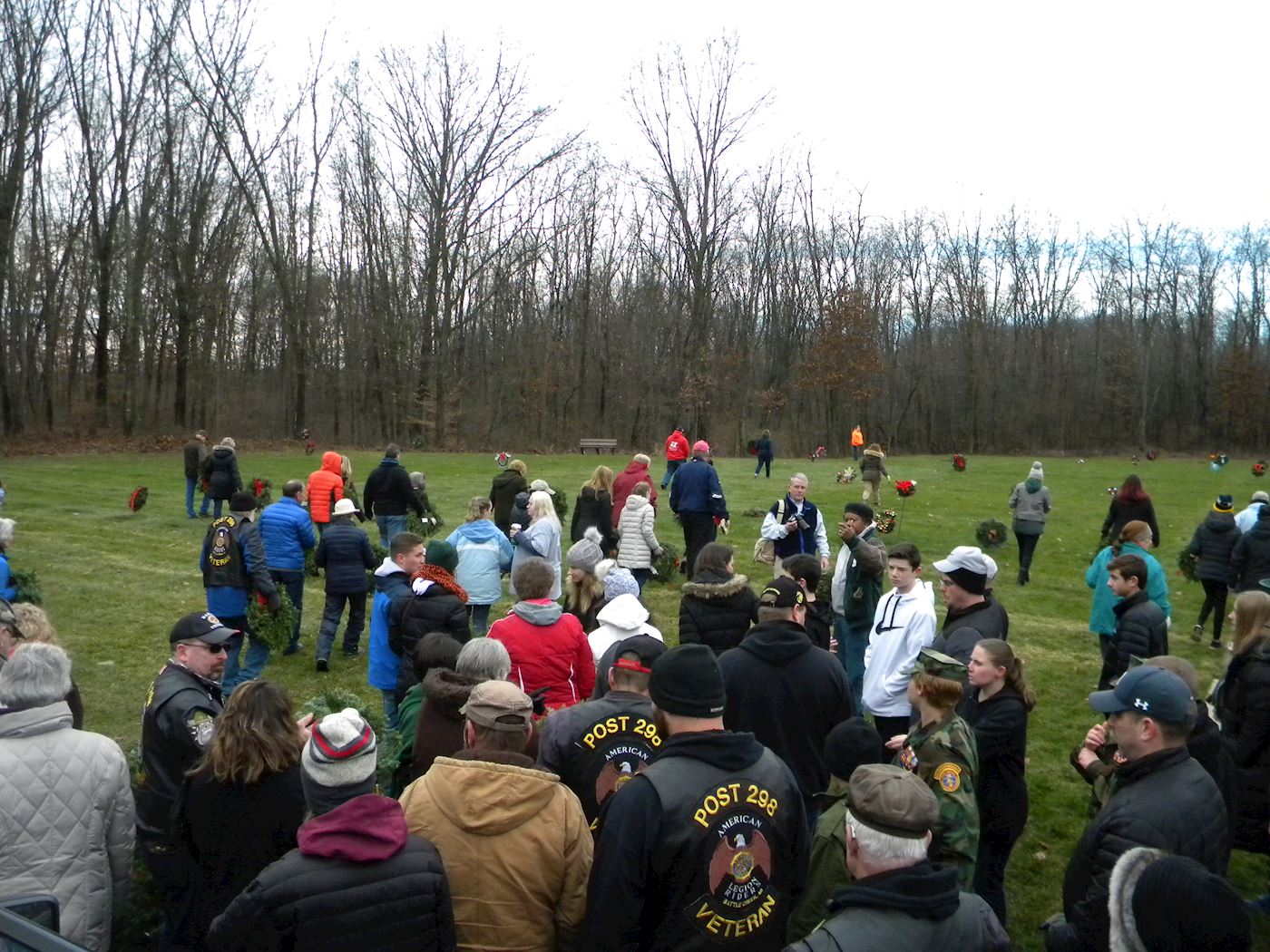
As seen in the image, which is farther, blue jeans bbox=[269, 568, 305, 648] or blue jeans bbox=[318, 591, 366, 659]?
blue jeans bbox=[269, 568, 305, 648]

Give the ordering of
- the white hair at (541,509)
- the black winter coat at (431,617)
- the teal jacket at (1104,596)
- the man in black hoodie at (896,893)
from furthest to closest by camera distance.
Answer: the white hair at (541,509) → the teal jacket at (1104,596) → the black winter coat at (431,617) → the man in black hoodie at (896,893)

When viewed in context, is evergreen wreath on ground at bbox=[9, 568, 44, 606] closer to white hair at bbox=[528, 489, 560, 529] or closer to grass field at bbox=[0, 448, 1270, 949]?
grass field at bbox=[0, 448, 1270, 949]

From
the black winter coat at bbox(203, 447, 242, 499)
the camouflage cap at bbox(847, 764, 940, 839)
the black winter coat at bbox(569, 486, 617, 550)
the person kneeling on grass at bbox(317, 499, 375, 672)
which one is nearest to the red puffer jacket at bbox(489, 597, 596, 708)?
the camouflage cap at bbox(847, 764, 940, 839)

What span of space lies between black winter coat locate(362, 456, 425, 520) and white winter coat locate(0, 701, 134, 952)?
9233mm

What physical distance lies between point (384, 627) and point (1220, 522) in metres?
9.70

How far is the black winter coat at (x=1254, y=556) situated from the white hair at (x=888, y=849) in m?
9.76

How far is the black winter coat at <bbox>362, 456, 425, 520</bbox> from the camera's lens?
13.0 m

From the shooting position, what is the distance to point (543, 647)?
5.31 m

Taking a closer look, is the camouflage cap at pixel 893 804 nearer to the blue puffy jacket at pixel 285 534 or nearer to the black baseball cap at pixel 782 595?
the black baseball cap at pixel 782 595

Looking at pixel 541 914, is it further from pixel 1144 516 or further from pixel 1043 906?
pixel 1144 516

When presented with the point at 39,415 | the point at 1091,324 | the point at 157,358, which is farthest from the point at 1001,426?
the point at 39,415

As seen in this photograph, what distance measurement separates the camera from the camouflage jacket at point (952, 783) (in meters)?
3.79

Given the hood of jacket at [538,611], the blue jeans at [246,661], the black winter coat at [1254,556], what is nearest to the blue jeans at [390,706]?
the blue jeans at [246,661]

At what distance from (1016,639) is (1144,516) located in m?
2.82
